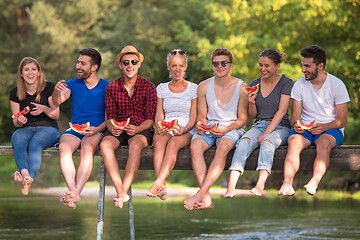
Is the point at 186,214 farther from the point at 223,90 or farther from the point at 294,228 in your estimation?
the point at 223,90

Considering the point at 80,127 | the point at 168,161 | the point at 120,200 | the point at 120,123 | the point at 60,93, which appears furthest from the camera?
the point at 60,93

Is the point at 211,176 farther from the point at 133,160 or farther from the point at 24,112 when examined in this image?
the point at 24,112

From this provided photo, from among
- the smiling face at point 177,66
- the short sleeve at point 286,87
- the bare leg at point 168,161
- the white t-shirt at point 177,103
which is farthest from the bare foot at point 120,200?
the short sleeve at point 286,87

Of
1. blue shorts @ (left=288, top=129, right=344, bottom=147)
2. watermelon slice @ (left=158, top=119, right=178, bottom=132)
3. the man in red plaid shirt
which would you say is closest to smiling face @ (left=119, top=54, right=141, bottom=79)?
→ the man in red plaid shirt

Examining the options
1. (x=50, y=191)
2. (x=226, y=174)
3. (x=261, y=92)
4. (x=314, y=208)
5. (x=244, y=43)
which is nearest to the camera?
(x=261, y=92)

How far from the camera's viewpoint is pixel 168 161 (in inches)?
281

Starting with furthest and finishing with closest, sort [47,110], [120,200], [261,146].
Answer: [47,110] < [261,146] < [120,200]

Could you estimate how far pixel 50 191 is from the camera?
21.6m

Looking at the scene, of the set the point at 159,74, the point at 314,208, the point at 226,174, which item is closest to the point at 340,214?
the point at 314,208

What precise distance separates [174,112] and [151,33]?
20796 millimetres

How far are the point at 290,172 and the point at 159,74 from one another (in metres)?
21.7

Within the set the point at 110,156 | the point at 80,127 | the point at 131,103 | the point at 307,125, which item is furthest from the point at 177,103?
the point at 307,125

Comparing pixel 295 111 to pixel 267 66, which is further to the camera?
pixel 267 66

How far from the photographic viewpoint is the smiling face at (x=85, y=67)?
7754 mm
